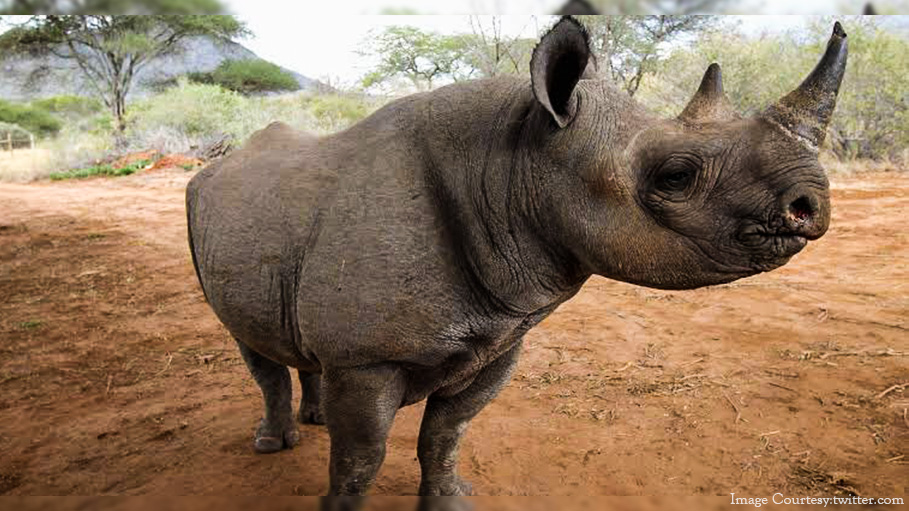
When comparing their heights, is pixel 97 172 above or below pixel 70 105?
below

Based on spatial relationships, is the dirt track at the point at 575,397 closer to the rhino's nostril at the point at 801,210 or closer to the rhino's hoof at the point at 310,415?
the rhino's hoof at the point at 310,415

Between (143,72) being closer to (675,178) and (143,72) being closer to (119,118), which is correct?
(119,118)

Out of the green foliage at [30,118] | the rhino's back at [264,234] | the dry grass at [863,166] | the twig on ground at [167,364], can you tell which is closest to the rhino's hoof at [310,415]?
the rhino's back at [264,234]

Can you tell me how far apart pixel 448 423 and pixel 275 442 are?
1495 mm

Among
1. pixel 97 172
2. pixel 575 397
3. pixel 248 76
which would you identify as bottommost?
pixel 97 172

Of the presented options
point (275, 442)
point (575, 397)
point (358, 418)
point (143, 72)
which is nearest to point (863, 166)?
point (575, 397)

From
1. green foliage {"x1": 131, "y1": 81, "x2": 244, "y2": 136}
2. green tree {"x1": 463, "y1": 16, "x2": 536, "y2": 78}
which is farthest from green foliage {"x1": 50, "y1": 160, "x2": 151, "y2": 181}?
green tree {"x1": 463, "y1": 16, "x2": 536, "y2": 78}

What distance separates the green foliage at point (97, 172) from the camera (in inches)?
731

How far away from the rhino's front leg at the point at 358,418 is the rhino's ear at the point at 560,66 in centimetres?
112

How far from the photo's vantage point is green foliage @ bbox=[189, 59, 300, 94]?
18641 millimetres

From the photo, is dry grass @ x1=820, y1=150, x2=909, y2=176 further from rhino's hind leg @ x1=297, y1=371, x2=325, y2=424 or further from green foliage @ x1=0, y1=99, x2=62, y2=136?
green foliage @ x1=0, y1=99, x2=62, y2=136

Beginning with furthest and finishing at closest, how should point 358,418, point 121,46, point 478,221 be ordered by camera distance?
point 121,46
point 358,418
point 478,221

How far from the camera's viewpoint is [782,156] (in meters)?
1.73

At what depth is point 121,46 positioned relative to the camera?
14.8 meters
